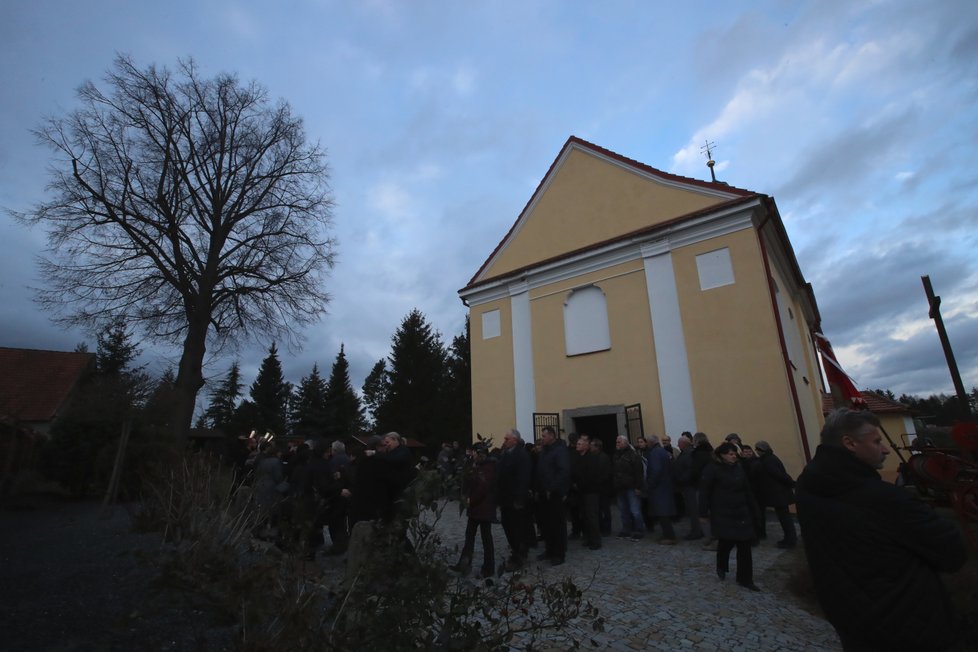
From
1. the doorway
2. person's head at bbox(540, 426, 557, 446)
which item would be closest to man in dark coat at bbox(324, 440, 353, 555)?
person's head at bbox(540, 426, 557, 446)

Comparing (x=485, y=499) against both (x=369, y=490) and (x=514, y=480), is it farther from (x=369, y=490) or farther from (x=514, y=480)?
(x=369, y=490)

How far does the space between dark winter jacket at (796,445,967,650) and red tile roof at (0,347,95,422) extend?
32977mm

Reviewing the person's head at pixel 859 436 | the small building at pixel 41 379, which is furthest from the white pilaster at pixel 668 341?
the small building at pixel 41 379

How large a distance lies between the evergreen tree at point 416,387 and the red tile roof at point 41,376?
17946 millimetres

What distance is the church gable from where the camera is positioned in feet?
43.4

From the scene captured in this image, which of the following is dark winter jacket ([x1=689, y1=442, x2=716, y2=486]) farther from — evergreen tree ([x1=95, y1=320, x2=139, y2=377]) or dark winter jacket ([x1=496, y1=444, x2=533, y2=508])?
evergreen tree ([x1=95, y1=320, x2=139, y2=377])

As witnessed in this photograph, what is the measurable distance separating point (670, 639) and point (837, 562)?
2.47m

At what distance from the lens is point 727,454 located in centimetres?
584

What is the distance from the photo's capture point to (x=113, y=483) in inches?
363

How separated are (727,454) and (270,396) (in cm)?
4378

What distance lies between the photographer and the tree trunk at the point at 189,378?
1286 cm

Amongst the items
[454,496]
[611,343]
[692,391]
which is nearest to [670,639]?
[454,496]

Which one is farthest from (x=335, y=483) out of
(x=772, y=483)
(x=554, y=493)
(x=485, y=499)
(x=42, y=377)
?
(x=42, y=377)

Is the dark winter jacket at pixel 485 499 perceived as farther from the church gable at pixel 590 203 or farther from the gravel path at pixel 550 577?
the church gable at pixel 590 203
